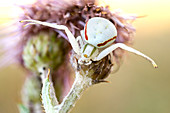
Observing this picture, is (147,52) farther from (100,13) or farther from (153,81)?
(100,13)

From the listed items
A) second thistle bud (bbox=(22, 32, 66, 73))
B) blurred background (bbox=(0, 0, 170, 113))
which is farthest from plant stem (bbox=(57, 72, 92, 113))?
blurred background (bbox=(0, 0, 170, 113))

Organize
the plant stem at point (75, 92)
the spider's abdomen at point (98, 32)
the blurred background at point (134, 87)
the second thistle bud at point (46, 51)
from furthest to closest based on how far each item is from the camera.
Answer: the blurred background at point (134, 87), the second thistle bud at point (46, 51), the plant stem at point (75, 92), the spider's abdomen at point (98, 32)

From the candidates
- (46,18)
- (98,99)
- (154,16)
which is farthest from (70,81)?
(154,16)

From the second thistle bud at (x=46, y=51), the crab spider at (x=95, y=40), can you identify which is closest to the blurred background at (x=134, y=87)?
the second thistle bud at (x=46, y=51)

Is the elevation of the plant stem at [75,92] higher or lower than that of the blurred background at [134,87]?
higher

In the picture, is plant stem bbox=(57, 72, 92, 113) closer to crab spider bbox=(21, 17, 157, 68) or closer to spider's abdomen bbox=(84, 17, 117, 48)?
crab spider bbox=(21, 17, 157, 68)

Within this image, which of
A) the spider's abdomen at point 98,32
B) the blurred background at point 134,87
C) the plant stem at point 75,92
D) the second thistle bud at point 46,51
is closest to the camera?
the spider's abdomen at point 98,32

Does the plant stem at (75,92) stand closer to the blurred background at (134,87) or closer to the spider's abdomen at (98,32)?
the spider's abdomen at (98,32)

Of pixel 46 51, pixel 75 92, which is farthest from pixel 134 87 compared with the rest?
pixel 75 92
